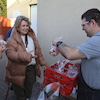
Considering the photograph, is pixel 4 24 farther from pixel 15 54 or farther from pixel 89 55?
pixel 89 55

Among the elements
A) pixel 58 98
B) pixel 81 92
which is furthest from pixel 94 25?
pixel 58 98

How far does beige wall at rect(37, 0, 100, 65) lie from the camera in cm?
285

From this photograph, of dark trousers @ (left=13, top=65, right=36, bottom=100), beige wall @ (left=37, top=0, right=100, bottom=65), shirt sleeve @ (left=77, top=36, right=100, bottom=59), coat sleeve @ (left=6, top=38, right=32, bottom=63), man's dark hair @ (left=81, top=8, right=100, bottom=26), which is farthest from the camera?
beige wall @ (left=37, top=0, right=100, bottom=65)

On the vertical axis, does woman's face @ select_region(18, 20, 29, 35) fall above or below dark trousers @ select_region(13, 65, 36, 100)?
above

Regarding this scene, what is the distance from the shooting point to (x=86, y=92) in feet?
5.39

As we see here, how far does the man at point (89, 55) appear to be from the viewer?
1.38 m

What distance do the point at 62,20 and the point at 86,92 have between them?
2007 millimetres

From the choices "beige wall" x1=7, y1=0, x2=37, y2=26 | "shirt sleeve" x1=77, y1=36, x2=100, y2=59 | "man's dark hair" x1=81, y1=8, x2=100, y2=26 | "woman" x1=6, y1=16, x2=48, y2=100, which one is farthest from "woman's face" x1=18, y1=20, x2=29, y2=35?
"beige wall" x1=7, y1=0, x2=37, y2=26

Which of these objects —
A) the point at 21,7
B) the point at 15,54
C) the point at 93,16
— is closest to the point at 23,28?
the point at 15,54

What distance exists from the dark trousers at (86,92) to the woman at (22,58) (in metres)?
1.01

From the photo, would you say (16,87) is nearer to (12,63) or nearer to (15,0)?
(12,63)

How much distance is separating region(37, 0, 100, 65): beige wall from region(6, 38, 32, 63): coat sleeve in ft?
4.06

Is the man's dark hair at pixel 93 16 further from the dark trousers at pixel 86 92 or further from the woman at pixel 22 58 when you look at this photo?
the woman at pixel 22 58

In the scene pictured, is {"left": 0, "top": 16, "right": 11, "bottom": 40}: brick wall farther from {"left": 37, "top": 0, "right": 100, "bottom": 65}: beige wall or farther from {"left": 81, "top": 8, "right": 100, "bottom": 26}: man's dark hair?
{"left": 81, "top": 8, "right": 100, "bottom": 26}: man's dark hair
